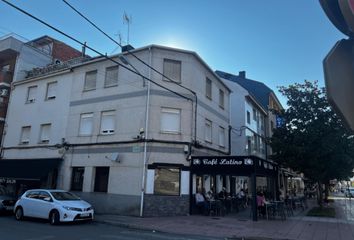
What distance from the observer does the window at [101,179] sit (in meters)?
18.8

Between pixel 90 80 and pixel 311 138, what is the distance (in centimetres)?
1546

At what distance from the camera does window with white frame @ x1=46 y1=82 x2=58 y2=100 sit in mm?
22641

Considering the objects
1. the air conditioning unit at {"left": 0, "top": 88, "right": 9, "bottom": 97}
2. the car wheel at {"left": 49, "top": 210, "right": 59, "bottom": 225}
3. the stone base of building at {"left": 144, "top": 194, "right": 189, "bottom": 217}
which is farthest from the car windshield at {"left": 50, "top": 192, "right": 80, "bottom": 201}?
the air conditioning unit at {"left": 0, "top": 88, "right": 9, "bottom": 97}

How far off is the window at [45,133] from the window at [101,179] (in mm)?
5343

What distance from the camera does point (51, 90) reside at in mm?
22906

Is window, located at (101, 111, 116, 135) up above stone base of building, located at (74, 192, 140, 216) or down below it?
above

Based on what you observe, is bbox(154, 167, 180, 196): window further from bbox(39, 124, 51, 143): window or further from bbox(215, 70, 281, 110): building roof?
bbox(215, 70, 281, 110): building roof

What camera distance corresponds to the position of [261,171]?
1805 cm

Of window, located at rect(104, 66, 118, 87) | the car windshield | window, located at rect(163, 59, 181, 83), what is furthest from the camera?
window, located at rect(104, 66, 118, 87)

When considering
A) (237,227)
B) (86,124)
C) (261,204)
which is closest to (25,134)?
(86,124)

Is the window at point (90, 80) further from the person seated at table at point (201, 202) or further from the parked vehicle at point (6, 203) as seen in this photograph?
the person seated at table at point (201, 202)

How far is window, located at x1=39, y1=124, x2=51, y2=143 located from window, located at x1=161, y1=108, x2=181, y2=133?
911cm

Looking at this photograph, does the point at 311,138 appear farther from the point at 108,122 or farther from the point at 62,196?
the point at 62,196

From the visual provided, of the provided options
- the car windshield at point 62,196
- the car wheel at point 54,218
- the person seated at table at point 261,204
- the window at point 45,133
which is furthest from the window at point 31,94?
the person seated at table at point 261,204
